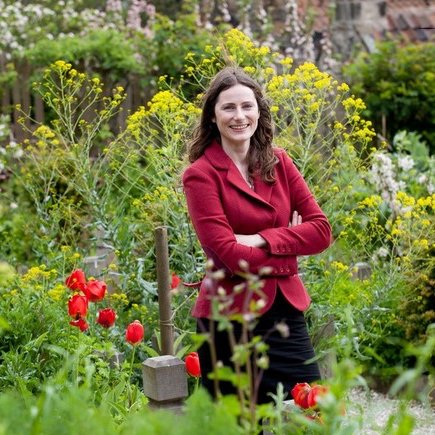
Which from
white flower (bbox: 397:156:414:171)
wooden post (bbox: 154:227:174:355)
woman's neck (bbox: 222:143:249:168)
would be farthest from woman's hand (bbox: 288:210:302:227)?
white flower (bbox: 397:156:414:171)

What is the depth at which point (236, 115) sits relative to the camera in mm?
3920

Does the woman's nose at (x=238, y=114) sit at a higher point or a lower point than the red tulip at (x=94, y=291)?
higher

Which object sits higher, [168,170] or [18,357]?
[168,170]

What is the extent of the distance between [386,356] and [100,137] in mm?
4493

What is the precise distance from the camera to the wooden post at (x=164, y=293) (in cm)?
431

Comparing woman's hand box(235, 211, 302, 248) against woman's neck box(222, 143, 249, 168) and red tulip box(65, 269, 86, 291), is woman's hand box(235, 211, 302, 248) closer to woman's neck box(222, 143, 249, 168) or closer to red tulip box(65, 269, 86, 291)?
woman's neck box(222, 143, 249, 168)

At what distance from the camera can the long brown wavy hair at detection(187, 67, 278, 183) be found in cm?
400

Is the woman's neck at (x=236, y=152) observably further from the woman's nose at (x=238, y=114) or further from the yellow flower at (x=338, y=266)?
the yellow flower at (x=338, y=266)

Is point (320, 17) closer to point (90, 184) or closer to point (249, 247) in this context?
point (90, 184)

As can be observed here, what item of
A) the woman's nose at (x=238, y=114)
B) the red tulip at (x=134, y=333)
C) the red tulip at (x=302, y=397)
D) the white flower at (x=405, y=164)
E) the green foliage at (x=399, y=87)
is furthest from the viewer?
the green foliage at (x=399, y=87)

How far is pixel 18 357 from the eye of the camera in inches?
175

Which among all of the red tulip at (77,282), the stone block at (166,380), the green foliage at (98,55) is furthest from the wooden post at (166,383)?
the green foliage at (98,55)

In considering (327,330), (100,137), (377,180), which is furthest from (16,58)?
(327,330)

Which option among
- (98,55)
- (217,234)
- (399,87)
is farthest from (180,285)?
(399,87)
